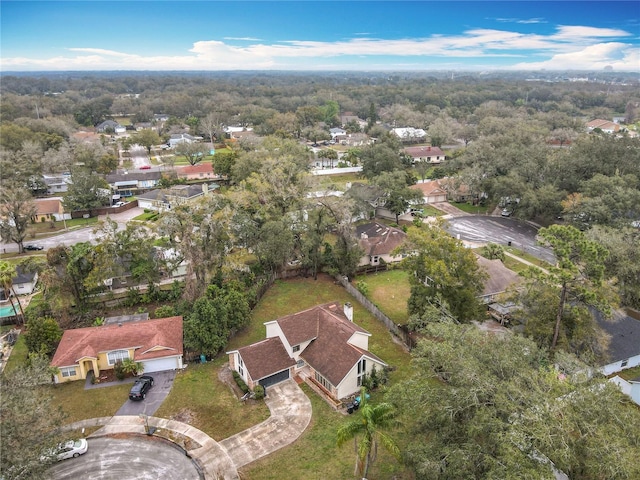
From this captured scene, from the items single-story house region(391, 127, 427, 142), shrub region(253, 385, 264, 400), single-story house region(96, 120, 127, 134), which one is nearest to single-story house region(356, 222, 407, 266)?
shrub region(253, 385, 264, 400)

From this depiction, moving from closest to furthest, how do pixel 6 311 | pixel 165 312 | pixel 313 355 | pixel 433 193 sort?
pixel 313 355 → pixel 165 312 → pixel 6 311 → pixel 433 193

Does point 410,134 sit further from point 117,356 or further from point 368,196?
point 117,356

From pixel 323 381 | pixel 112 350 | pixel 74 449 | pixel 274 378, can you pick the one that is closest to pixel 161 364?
pixel 112 350

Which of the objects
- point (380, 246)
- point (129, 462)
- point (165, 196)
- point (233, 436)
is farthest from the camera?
point (165, 196)

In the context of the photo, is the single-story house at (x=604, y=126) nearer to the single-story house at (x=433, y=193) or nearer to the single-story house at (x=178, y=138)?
the single-story house at (x=433, y=193)

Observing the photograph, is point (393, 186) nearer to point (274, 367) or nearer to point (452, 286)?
point (452, 286)

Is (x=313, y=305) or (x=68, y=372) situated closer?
(x=68, y=372)

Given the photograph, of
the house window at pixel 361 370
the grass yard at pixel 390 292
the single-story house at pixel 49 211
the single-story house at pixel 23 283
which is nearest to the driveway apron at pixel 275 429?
the house window at pixel 361 370
